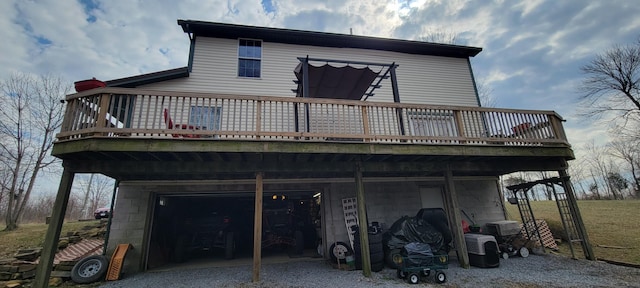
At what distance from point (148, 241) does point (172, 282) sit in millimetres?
1909

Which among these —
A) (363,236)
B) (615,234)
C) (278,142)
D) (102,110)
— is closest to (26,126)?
(102,110)

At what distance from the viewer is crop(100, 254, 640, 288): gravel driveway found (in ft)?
15.2

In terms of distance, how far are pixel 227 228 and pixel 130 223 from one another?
3.02 meters

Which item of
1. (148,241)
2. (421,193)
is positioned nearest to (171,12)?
(148,241)

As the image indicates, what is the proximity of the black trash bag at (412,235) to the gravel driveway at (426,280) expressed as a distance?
0.60 meters

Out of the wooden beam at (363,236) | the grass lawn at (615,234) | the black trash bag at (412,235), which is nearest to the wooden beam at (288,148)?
the wooden beam at (363,236)

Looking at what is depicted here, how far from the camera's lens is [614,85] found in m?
13.1

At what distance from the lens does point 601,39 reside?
1240 centimetres

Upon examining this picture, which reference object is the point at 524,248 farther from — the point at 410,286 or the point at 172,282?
the point at 172,282

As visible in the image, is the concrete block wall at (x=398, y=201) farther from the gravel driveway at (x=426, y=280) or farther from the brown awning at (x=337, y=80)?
the brown awning at (x=337, y=80)

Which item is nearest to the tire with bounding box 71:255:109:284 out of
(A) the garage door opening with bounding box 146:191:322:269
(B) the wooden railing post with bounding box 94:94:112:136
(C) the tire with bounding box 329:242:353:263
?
(A) the garage door opening with bounding box 146:191:322:269

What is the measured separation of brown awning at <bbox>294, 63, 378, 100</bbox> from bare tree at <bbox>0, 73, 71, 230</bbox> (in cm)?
1586

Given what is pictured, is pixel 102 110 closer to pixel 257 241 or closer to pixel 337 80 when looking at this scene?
pixel 257 241

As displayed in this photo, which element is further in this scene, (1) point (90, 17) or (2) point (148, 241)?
(1) point (90, 17)
